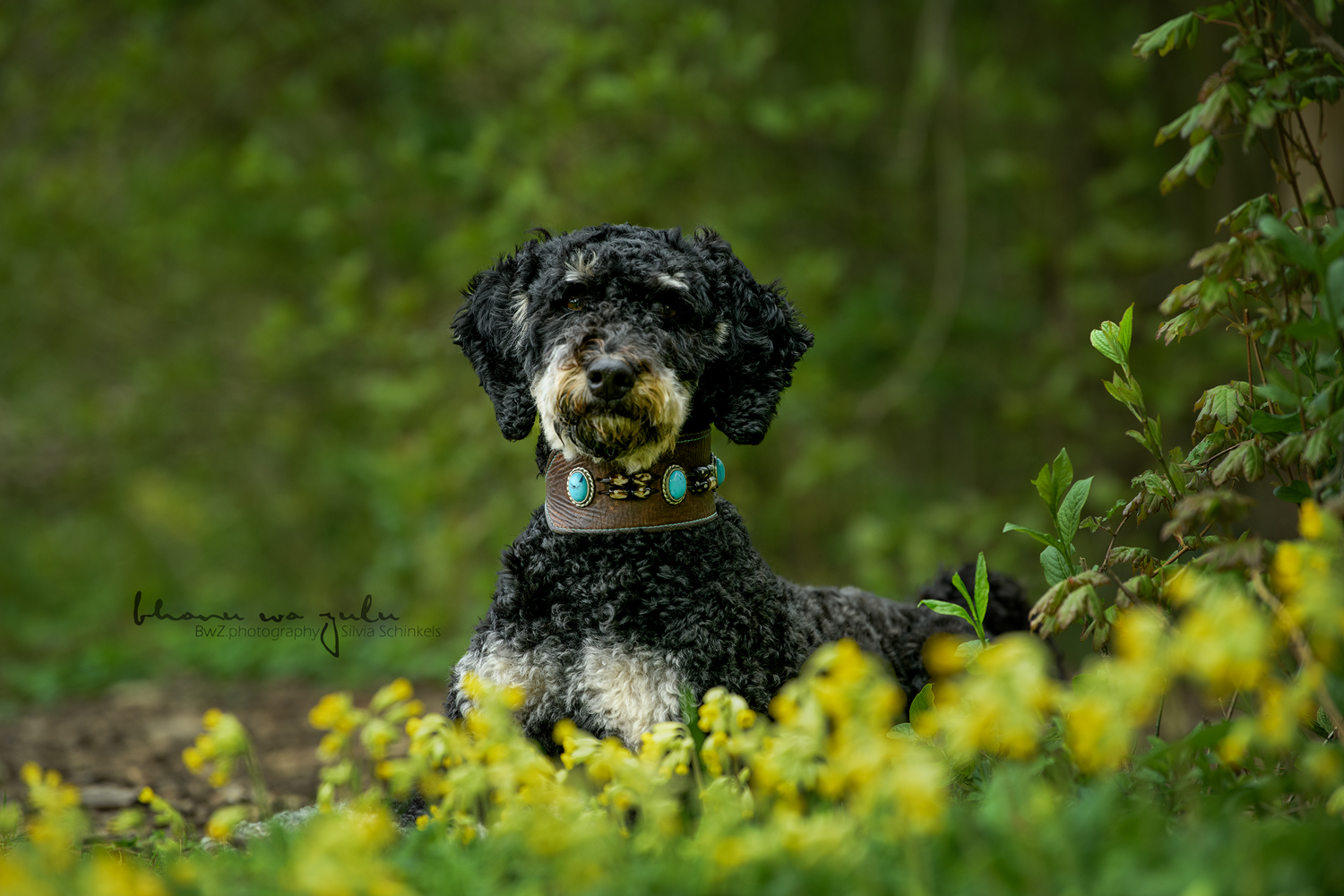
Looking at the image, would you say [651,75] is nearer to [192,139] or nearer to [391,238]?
[391,238]

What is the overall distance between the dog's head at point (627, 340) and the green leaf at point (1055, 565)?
2.79ft

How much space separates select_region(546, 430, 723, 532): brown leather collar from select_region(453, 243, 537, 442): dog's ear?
0.33 metres

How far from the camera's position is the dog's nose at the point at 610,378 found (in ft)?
8.76

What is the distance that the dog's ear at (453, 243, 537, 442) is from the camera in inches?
123

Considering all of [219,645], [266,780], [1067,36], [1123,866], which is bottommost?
[1123,866]

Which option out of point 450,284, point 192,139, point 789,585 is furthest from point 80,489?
point 789,585

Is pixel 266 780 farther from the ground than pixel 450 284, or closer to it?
closer to it

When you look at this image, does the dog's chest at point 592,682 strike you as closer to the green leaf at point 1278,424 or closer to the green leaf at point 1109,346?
the green leaf at point 1109,346

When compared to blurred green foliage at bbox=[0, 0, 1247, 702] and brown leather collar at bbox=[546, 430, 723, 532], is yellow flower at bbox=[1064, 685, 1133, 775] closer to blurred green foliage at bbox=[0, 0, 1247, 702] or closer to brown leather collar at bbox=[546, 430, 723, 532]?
brown leather collar at bbox=[546, 430, 723, 532]

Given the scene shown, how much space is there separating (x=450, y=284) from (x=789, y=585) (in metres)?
5.80

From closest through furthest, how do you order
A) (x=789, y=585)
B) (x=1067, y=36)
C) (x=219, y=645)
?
(x=789, y=585)
(x=1067, y=36)
(x=219, y=645)

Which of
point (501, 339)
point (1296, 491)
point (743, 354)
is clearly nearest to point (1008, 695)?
point (1296, 491)

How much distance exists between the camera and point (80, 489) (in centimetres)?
1012

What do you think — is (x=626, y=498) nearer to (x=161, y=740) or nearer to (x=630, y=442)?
(x=630, y=442)
